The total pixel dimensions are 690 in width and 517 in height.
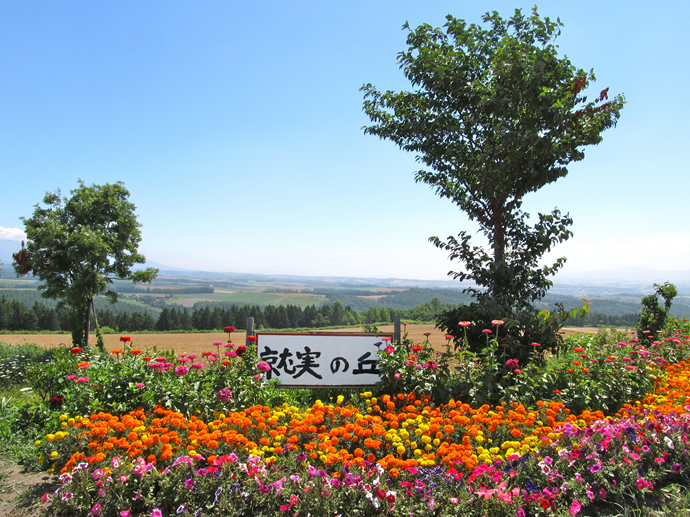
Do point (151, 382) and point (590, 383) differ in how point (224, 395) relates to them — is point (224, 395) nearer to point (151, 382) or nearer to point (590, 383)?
point (151, 382)

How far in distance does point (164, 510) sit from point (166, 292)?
5179 inches

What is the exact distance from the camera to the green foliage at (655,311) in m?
8.92

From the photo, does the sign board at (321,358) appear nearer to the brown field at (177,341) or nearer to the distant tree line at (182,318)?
the brown field at (177,341)

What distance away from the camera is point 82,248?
1072cm

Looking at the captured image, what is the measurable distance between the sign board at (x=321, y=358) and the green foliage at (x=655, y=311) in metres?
7.30

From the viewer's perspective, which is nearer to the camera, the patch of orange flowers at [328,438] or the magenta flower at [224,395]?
the patch of orange flowers at [328,438]

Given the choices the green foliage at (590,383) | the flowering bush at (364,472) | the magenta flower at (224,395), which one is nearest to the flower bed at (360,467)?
the flowering bush at (364,472)

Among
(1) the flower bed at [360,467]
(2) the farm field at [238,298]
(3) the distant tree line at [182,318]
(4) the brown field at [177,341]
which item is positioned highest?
(1) the flower bed at [360,467]

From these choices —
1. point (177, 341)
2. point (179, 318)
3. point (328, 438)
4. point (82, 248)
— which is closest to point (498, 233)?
point (328, 438)

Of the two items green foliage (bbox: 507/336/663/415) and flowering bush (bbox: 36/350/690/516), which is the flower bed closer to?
flowering bush (bbox: 36/350/690/516)

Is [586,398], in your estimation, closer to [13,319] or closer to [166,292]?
[13,319]

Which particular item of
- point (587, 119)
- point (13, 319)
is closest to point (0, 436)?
point (587, 119)

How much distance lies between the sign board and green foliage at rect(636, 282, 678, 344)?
7.30 m

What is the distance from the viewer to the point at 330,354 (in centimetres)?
555
